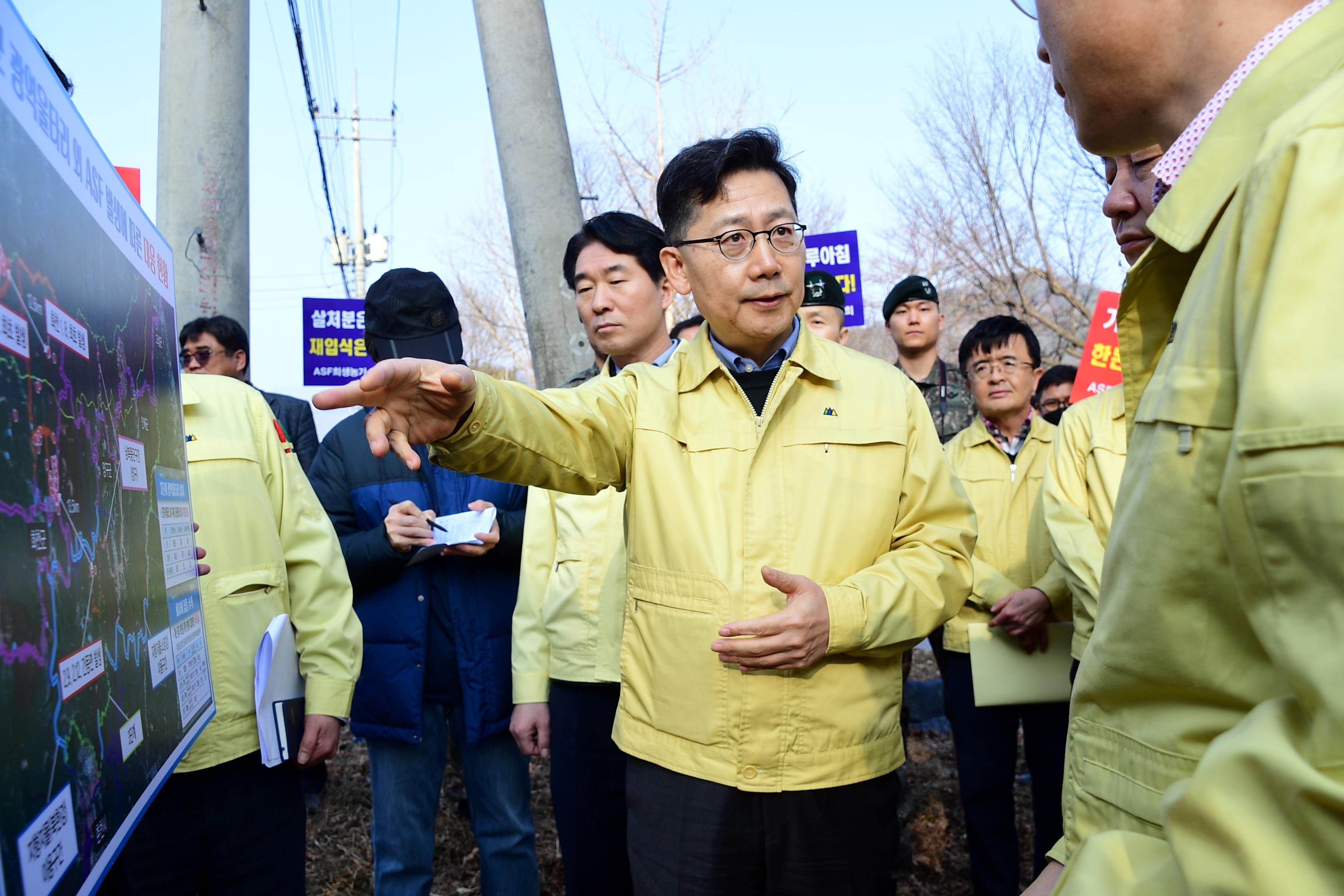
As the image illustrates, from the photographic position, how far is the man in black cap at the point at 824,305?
4.98 meters

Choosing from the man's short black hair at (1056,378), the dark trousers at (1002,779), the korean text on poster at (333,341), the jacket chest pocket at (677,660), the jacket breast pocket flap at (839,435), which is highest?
the korean text on poster at (333,341)

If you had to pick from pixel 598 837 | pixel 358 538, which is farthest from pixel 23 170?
pixel 598 837

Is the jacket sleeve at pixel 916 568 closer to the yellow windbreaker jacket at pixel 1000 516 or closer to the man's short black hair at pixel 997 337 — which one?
the yellow windbreaker jacket at pixel 1000 516

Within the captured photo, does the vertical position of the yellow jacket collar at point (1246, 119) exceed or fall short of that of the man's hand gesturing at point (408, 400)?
it exceeds it

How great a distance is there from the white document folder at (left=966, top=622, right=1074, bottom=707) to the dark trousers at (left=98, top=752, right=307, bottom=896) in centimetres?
232

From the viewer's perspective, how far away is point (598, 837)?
2.97 meters

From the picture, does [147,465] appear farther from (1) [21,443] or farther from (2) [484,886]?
(2) [484,886]

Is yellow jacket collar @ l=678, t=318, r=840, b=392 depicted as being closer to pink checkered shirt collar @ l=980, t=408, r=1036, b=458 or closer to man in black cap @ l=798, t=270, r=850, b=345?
pink checkered shirt collar @ l=980, t=408, r=1036, b=458

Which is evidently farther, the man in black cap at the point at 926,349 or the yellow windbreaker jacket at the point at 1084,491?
the man in black cap at the point at 926,349

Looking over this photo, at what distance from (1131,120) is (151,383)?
6.13 feet

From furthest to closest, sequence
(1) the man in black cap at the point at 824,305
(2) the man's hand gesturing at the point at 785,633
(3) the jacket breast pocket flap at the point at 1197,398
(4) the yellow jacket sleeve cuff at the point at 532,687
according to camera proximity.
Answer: (1) the man in black cap at the point at 824,305, (4) the yellow jacket sleeve cuff at the point at 532,687, (2) the man's hand gesturing at the point at 785,633, (3) the jacket breast pocket flap at the point at 1197,398

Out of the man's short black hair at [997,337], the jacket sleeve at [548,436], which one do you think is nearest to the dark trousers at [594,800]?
the jacket sleeve at [548,436]

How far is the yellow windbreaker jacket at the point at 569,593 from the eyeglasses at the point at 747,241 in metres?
0.78

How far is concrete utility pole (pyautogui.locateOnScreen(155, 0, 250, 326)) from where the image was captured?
523cm
